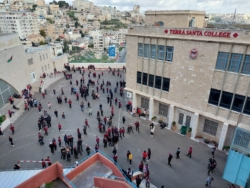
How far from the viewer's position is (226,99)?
49.4 feet

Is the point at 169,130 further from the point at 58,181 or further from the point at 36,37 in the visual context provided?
the point at 36,37

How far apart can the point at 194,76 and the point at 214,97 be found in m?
2.35

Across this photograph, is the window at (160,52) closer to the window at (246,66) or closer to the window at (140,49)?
the window at (140,49)

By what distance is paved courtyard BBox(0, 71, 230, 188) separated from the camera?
13.8 metres

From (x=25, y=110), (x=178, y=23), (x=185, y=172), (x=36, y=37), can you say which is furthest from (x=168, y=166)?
(x=36, y=37)

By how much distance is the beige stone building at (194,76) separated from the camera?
555 inches

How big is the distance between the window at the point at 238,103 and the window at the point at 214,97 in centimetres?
123

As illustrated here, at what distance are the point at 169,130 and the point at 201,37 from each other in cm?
930

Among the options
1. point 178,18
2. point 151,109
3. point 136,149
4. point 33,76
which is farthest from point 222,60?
point 33,76

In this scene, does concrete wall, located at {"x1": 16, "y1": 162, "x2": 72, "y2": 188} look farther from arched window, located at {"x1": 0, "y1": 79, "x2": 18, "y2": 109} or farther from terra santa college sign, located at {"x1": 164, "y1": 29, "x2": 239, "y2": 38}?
arched window, located at {"x1": 0, "y1": 79, "x2": 18, "y2": 109}

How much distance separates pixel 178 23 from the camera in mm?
19031

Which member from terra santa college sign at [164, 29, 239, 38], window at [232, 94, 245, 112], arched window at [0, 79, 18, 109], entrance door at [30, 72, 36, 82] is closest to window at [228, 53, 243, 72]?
terra santa college sign at [164, 29, 239, 38]

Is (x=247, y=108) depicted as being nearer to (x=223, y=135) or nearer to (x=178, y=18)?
(x=223, y=135)

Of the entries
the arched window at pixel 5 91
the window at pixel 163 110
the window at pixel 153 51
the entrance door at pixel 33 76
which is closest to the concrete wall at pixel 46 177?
the window at pixel 163 110
